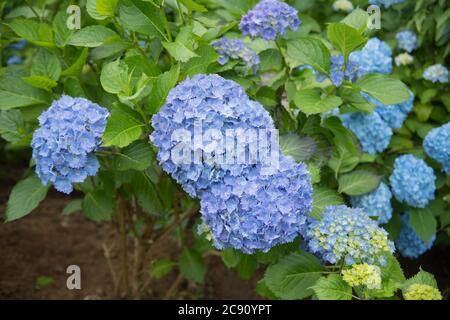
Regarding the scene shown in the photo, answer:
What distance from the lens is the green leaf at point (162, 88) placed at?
5.89 ft

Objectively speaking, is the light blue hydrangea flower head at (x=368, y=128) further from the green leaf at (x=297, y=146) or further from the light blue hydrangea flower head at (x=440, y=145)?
the green leaf at (x=297, y=146)

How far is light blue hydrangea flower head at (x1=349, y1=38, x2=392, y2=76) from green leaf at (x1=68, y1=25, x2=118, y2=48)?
1172 millimetres

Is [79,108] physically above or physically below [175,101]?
below

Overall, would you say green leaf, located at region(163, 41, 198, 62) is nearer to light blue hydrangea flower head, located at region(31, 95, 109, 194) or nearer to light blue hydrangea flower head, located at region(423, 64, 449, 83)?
light blue hydrangea flower head, located at region(31, 95, 109, 194)

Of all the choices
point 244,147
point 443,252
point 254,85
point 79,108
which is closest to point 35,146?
point 79,108

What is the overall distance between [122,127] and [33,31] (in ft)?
2.04

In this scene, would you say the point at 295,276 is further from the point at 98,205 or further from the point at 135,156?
the point at 98,205

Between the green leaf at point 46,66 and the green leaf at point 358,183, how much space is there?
3.75ft

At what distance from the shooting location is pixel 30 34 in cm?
212

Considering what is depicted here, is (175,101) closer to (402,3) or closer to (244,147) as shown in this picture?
(244,147)

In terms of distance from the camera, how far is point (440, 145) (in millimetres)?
2443

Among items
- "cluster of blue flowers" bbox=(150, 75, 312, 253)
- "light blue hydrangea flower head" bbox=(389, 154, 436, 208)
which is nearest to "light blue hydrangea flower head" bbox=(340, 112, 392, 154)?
"light blue hydrangea flower head" bbox=(389, 154, 436, 208)
